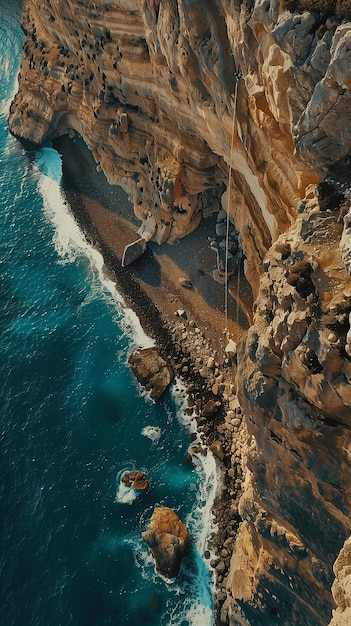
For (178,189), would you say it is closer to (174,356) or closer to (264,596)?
(174,356)

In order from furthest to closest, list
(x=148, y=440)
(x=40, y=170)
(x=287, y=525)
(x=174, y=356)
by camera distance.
→ (x=40, y=170) < (x=174, y=356) < (x=148, y=440) < (x=287, y=525)

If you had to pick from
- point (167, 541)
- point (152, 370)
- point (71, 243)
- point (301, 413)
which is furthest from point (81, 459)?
point (71, 243)

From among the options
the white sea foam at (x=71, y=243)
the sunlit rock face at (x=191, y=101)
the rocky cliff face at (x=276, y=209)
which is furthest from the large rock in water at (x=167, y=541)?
the sunlit rock face at (x=191, y=101)

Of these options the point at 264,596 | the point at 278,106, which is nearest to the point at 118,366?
the point at 264,596

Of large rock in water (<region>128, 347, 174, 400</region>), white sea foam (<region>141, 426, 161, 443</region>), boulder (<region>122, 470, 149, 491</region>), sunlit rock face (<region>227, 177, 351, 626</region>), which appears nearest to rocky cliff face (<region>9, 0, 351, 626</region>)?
sunlit rock face (<region>227, 177, 351, 626</region>)

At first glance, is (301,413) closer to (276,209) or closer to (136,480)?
(276,209)

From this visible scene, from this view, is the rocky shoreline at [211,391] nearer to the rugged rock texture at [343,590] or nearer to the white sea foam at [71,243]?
the white sea foam at [71,243]
